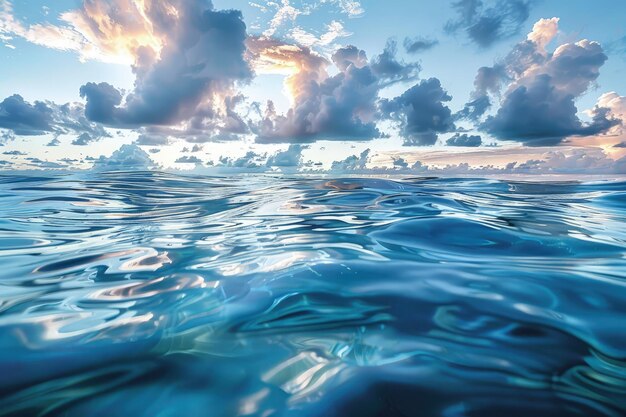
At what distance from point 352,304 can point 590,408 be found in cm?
157

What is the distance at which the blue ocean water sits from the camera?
1.56 metres

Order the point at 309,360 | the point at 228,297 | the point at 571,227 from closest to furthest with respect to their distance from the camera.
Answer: the point at 309,360
the point at 228,297
the point at 571,227

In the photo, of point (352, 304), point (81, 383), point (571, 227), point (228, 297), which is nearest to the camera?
point (81, 383)

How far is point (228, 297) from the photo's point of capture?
2891 millimetres

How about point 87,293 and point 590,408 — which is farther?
point 87,293

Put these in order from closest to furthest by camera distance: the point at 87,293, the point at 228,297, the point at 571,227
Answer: the point at 228,297 < the point at 87,293 < the point at 571,227

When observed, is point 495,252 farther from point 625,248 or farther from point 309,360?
point 309,360

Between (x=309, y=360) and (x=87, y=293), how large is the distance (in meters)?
2.68

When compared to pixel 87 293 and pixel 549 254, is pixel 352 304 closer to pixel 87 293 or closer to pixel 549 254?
pixel 87 293

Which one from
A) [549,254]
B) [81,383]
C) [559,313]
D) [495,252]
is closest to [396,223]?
[495,252]

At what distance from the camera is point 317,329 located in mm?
2268

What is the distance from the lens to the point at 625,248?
479cm

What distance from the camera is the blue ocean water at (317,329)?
1562mm

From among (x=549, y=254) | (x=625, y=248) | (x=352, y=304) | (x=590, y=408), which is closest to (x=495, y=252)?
(x=549, y=254)
